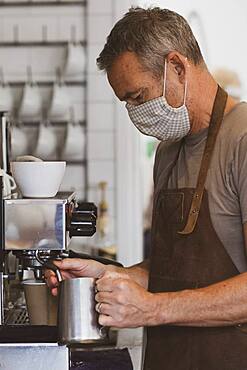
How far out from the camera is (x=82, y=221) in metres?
1.85

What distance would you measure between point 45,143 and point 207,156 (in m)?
2.38

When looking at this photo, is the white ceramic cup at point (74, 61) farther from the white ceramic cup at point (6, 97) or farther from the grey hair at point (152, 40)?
the grey hair at point (152, 40)

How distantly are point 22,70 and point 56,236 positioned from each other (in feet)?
9.09

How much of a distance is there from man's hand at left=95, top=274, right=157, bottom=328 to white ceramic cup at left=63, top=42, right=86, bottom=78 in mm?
2698

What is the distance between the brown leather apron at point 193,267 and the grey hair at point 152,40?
5.9 inches

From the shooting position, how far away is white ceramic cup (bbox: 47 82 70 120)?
14.0 ft

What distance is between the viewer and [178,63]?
1.91 m

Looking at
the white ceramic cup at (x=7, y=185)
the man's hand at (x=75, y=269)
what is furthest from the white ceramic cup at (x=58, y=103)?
the man's hand at (x=75, y=269)

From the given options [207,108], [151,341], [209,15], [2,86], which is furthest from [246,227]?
[209,15]

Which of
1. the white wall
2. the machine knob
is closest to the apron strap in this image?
the machine knob

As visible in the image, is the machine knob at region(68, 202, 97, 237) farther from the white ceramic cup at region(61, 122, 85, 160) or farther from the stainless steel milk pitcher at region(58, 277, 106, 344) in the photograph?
the white ceramic cup at region(61, 122, 85, 160)

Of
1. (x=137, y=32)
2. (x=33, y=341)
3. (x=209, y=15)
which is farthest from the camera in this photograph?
(x=209, y=15)

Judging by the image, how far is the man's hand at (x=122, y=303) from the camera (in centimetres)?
169

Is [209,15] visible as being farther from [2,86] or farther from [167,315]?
[167,315]
